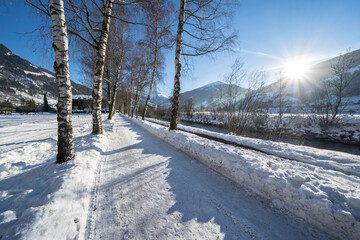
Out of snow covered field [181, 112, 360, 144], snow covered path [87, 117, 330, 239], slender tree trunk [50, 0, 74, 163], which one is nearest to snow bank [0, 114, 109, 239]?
snow covered path [87, 117, 330, 239]

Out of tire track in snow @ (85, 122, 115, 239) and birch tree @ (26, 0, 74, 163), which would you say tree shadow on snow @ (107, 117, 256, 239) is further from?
birch tree @ (26, 0, 74, 163)

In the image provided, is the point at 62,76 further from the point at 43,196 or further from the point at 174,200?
the point at 174,200

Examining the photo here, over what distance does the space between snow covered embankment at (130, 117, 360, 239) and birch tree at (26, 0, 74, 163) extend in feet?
13.0

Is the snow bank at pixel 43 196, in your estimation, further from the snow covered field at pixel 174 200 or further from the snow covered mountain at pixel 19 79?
the snow covered mountain at pixel 19 79

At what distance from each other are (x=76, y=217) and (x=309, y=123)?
2078cm

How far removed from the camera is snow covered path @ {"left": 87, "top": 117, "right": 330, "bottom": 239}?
66.5 inches

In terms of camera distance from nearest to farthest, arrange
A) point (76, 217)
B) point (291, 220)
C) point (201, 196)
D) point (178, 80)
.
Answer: point (76, 217) < point (291, 220) < point (201, 196) < point (178, 80)

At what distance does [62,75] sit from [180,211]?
3.84m

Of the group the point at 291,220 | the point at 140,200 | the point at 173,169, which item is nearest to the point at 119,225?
the point at 140,200

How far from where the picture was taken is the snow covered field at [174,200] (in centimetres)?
163

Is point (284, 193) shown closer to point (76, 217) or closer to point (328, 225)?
point (328, 225)

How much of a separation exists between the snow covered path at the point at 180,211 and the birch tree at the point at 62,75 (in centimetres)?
116

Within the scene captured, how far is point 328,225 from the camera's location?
1.74 m

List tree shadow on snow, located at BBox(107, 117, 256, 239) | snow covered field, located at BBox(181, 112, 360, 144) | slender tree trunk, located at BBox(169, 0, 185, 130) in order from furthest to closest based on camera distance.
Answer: snow covered field, located at BBox(181, 112, 360, 144) → slender tree trunk, located at BBox(169, 0, 185, 130) → tree shadow on snow, located at BBox(107, 117, 256, 239)
